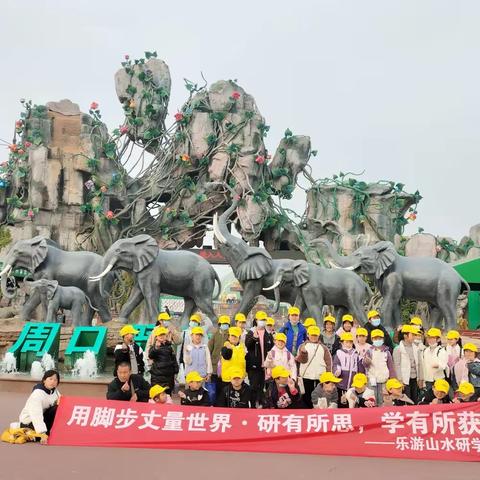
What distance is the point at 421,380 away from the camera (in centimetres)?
748

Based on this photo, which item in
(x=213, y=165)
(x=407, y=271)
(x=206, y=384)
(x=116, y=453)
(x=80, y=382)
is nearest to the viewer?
(x=116, y=453)

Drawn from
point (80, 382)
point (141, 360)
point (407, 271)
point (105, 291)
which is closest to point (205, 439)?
Result: point (141, 360)

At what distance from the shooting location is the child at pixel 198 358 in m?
7.22

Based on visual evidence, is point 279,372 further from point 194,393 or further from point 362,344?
point 362,344

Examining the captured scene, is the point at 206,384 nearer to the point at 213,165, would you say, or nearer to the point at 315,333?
the point at 315,333

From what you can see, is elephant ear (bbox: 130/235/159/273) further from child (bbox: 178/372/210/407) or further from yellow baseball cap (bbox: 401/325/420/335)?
child (bbox: 178/372/210/407)

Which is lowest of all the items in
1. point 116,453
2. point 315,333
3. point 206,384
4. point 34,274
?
point 116,453

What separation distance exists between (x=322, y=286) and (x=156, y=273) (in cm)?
333

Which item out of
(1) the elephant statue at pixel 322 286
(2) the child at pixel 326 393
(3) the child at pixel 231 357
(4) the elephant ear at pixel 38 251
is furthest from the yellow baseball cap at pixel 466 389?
(4) the elephant ear at pixel 38 251

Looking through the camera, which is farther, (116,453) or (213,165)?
(213,165)

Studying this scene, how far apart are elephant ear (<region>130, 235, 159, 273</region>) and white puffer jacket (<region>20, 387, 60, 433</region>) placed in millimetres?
7292

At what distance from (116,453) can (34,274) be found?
9.00 metres

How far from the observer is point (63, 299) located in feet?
44.7

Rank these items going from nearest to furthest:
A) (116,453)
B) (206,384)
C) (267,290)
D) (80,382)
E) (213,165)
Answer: (116,453) → (206,384) → (80,382) → (267,290) → (213,165)
